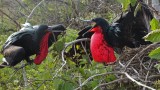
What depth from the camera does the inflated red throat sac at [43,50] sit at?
5.81ft

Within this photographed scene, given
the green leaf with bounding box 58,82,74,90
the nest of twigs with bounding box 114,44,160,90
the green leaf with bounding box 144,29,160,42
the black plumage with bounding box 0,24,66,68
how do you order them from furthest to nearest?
the black plumage with bounding box 0,24,66,68 < the nest of twigs with bounding box 114,44,160,90 < the green leaf with bounding box 58,82,74,90 < the green leaf with bounding box 144,29,160,42

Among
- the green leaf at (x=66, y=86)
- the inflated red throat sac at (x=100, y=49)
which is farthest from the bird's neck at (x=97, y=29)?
the green leaf at (x=66, y=86)

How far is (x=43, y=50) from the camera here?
1.78 m

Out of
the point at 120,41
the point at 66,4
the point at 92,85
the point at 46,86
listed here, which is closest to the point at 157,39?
the point at 92,85

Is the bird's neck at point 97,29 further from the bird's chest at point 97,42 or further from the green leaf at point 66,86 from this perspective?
the green leaf at point 66,86

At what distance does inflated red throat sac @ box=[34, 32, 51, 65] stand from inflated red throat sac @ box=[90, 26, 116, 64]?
240mm

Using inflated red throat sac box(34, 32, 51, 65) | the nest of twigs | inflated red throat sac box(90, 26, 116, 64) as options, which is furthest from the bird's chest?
inflated red throat sac box(34, 32, 51, 65)

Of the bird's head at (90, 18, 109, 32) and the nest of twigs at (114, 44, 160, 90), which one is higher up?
the bird's head at (90, 18, 109, 32)

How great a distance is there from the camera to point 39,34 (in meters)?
1.75

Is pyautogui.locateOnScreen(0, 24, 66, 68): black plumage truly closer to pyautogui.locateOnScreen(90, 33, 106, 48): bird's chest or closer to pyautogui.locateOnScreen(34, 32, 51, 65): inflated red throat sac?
pyautogui.locateOnScreen(34, 32, 51, 65): inflated red throat sac

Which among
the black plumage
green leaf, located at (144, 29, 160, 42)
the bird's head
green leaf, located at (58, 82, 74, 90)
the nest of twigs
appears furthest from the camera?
the bird's head

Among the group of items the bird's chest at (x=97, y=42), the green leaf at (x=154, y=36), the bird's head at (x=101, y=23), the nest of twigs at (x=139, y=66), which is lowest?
the nest of twigs at (x=139, y=66)

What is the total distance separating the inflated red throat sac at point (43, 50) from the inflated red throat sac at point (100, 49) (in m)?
0.24

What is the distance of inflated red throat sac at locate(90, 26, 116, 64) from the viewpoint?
5.88ft
